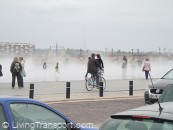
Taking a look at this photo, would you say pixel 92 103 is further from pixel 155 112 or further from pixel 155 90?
pixel 155 112

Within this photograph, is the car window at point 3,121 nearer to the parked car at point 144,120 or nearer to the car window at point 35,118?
the car window at point 35,118

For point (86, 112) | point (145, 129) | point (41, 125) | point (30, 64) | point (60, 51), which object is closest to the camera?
point (145, 129)

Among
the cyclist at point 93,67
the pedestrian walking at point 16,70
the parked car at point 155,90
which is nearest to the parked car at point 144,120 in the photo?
the parked car at point 155,90

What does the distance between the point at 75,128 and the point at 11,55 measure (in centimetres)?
5105

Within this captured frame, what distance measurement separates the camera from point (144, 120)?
4.44 meters

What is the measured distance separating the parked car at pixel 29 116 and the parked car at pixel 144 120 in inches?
43.4

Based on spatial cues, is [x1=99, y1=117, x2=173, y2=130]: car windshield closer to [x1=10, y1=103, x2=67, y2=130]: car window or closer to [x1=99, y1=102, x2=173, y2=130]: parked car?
[x1=99, y1=102, x2=173, y2=130]: parked car

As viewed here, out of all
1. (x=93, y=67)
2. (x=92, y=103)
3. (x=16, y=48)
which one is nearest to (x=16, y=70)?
(x=93, y=67)

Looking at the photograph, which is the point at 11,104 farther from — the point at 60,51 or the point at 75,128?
the point at 60,51

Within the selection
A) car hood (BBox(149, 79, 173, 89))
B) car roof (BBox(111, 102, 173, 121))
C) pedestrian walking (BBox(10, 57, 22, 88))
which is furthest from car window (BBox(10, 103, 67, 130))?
pedestrian walking (BBox(10, 57, 22, 88))

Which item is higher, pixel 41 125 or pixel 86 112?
pixel 41 125

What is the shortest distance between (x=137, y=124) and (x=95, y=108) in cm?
1047

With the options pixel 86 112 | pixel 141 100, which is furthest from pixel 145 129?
pixel 141 100

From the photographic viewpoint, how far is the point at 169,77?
50.6 ft
